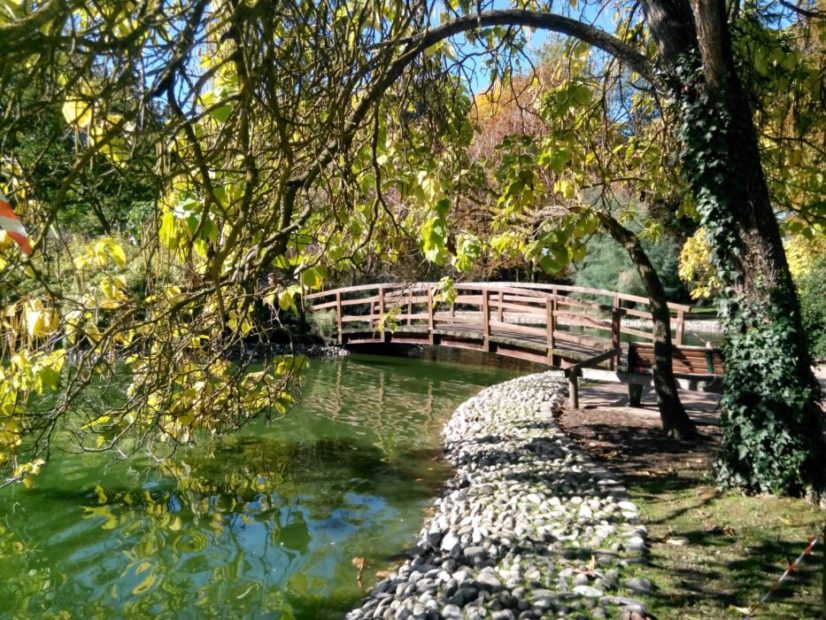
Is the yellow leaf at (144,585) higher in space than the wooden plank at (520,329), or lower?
lower

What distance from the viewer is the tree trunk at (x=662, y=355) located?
269 inches

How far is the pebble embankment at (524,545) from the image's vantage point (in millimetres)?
3857

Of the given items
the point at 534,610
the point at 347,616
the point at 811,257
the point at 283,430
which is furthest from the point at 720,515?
the point at 811,257

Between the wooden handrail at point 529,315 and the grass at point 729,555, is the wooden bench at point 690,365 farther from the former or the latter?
the grass at point 729,555

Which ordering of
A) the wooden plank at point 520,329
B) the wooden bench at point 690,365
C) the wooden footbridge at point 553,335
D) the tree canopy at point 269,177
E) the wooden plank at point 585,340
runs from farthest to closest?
the wooden plank at point 520,329, the wooden plank at point 585,340, the wooden footbridge at point 553,335, the wooden bench at point 690,365, the tree canopy at point 269,177

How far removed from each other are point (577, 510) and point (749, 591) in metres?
1.89

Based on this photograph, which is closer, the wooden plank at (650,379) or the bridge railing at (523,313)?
the wooden plank at (650,379)

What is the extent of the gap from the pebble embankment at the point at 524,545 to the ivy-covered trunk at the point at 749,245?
3.70ft

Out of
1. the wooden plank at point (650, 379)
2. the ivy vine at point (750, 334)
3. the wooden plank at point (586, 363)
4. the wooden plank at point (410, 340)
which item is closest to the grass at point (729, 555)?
the ivy vine at point (750, 334)

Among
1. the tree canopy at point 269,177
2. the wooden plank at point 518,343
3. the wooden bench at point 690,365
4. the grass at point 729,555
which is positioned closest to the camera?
the tree canopy at point 269,177

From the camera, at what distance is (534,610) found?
3.76 m

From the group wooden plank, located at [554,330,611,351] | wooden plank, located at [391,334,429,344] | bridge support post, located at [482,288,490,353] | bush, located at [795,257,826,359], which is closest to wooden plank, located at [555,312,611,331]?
wooden plank, located at [554,330,611,351]

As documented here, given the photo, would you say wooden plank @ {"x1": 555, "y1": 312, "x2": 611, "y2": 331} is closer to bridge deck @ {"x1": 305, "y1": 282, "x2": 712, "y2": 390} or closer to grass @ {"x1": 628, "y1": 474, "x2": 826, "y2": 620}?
bridge deck @ {"x1": 305, "y1": 282, "x2": 712, "y2": 390}

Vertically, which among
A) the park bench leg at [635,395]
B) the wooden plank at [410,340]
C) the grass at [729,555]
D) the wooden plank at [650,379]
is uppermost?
the wooden plank at [410,340]
